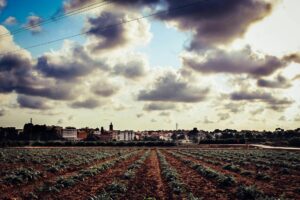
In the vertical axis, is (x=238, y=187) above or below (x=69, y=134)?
above

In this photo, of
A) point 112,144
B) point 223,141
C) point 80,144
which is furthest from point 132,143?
point 223,141

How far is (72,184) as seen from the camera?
62.1 feet

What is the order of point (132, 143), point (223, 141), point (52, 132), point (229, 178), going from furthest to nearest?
1. point (52, 132)
2. point (223, 141)
3. point (132, 143)
4. point (229, 178)

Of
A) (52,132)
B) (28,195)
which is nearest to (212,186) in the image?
(28,195)

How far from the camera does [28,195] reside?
1541cm

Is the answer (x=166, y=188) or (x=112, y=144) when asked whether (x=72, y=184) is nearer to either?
(x=166, y=188)

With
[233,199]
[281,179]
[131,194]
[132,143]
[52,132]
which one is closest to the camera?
[233,199]

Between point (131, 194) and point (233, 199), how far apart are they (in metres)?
5.46

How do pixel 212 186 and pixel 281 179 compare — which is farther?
pixel 281 179

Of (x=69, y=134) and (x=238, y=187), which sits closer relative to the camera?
(x=238, y=187)

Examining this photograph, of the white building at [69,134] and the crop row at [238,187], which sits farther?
the white building at [69,134]

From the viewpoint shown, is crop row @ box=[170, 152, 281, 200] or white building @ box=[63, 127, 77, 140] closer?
crop row @ box=[170, 152, 281, 200]

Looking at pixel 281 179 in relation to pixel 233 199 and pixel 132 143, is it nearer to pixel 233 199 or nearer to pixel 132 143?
pixel 233 199

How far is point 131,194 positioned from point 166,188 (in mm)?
2835
